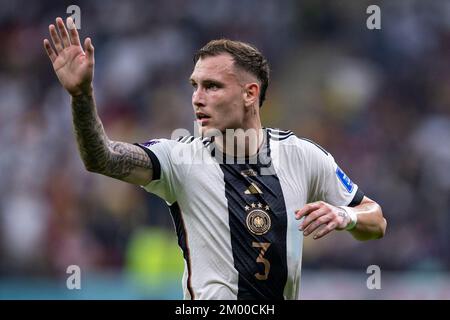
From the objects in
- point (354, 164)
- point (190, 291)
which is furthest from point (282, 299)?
point (354, 164)

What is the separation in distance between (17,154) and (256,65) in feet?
25.4

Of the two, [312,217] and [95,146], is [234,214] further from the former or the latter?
[95,146]

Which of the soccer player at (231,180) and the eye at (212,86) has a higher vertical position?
the eye at (212,86)

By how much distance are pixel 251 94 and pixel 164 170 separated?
859 millimetres

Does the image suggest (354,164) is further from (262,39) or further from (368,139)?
(262,39)

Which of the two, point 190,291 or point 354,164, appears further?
point 354,164

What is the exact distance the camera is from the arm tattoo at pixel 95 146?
504cm

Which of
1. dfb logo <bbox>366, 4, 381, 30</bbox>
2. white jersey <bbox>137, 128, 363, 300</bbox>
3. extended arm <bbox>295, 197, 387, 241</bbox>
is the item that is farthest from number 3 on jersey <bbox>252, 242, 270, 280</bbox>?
dfb logo <bbox>366, 4, 381, 30</bbox>

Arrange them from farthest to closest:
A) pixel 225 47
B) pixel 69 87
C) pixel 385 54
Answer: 1. pixel 385 54
2. pixel 225 47
3. pixel 69 87

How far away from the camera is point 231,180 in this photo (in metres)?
5.62

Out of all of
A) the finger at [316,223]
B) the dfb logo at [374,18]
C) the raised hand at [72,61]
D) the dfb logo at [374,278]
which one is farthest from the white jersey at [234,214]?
the dfb logo at [374,18]

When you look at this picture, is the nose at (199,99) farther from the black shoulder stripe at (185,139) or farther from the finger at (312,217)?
the finger at (312,217)

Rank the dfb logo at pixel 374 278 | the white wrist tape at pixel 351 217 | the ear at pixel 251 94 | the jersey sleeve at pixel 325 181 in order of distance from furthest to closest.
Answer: the dfb logo at pixel 374 278, the ear at pixel 251 94, the jersey sleeve at pixel 325 181, the white wrist tape at pixel 351 217
